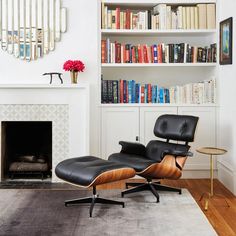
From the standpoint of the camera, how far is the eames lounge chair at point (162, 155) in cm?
413

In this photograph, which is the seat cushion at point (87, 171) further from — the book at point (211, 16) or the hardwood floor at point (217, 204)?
the book at point (211, 16)

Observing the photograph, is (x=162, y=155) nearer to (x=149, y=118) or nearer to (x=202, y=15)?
(x=149, y=118)

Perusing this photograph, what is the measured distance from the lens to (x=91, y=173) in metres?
3.62

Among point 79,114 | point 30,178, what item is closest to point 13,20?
point 79,114

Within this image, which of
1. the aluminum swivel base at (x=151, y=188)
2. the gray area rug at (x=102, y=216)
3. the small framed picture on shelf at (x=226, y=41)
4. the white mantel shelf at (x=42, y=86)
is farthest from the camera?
the white mantel shelf at (x=42, y=86)

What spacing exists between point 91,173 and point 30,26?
2.24 m

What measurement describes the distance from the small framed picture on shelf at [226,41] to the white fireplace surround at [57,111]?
1.60 metres

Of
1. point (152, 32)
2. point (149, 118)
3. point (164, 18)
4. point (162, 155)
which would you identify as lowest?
point (162, 155)

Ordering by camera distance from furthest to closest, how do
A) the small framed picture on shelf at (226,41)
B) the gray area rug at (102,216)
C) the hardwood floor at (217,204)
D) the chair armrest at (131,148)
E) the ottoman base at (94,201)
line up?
the small framed picture on shelf at (226,41)
the chair armrest at (131,148)
the ottoman base at (94,201)
the hardwood floor at (217,204)
the gray area rug at (102,216)

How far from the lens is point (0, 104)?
16.4 feet

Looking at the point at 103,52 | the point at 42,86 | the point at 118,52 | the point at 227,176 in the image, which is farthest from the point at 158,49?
the point at 227,176

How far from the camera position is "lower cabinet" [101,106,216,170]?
5.17 meters

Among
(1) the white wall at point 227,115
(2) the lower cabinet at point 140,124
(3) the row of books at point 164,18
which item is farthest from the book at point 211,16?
(2) the lower cabinet at point 140,124

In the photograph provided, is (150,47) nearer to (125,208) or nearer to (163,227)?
(125,208)
